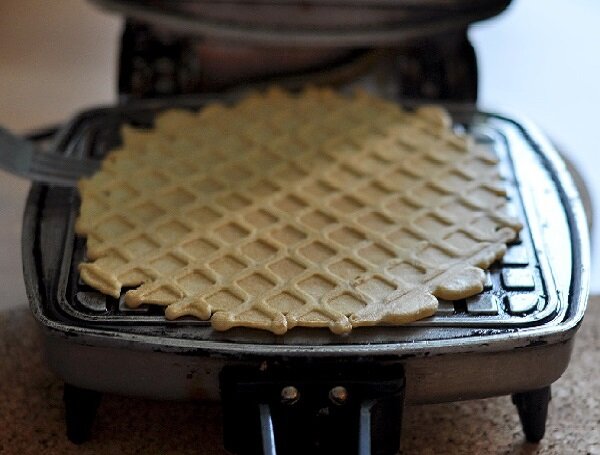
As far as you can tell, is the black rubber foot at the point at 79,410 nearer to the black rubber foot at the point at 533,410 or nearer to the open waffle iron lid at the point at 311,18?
the black rubber foot at the point at 533,410

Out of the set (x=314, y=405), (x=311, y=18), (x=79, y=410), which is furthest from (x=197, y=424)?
(x=311, y=18)

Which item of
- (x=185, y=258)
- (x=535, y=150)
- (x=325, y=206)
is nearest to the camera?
(x=185, y=258)

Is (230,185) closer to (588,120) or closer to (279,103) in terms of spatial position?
(279,103)

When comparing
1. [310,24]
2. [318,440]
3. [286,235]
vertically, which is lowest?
[318,440]

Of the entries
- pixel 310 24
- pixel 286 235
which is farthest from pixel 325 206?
pixel 310 24

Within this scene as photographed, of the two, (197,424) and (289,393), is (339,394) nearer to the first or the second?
(289,393)

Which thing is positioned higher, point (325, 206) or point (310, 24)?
point (310, 24)

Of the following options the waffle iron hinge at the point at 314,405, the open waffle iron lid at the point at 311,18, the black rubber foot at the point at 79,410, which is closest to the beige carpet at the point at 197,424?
the black rubber foot at the point at 79,410
